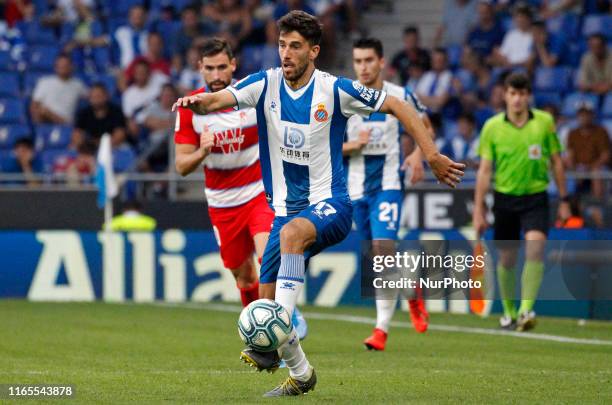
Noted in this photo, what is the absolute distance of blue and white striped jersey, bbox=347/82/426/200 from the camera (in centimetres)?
1202

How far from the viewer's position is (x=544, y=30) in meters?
20.6

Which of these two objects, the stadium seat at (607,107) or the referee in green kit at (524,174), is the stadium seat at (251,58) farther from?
the referee in green kit at (524,174)

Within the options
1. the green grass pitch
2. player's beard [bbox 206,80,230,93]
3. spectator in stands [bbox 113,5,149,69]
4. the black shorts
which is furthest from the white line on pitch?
spectator in stands [bbox 113,5,149,69]

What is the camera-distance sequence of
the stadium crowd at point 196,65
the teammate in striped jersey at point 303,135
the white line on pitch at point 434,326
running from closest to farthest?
the teammate in striped jersey at point 303,135
the white line on pitch at point 434,326
the stadium crowd at point 196,65

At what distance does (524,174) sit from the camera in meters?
13.3

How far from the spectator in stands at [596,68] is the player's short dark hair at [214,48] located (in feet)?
34.9

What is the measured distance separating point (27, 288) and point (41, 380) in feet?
29.3

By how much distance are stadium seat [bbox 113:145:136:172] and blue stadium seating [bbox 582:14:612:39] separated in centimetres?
746

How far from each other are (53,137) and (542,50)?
25.9 ft

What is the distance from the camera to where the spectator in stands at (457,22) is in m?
22.1

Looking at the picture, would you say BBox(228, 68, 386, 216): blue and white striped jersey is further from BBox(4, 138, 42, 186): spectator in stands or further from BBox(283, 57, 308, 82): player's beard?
BBox(4, 138, 42, 186): spectator in stands

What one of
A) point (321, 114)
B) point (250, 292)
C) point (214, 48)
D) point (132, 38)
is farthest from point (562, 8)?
point (321, 114)

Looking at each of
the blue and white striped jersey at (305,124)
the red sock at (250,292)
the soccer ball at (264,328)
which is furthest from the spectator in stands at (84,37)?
the soccer ball at (264,328)

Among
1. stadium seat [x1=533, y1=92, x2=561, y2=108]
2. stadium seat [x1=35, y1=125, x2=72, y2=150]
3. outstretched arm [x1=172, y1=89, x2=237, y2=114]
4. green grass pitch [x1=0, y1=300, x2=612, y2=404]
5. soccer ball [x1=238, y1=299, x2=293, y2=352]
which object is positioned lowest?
green grass pitch [x1=0, y1=300, x2=612, y2=404]
